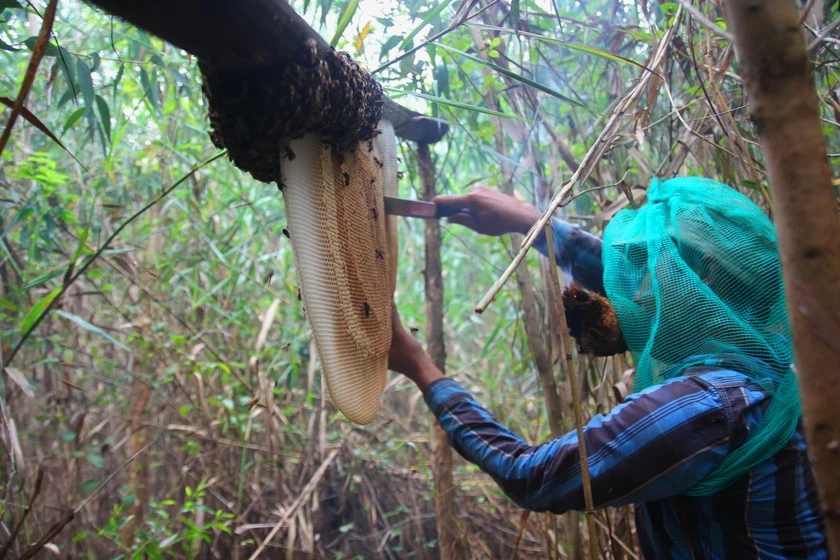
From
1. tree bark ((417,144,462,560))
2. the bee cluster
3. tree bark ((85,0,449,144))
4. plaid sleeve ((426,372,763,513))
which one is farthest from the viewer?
tree bark ((417,144,462,560))

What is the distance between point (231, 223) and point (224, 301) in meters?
0.41

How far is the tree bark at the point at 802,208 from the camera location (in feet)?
1.44

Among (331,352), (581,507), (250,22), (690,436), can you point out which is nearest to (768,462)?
(690,436)

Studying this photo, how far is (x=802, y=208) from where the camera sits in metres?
0.46

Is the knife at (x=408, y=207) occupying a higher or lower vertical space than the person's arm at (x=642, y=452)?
higher

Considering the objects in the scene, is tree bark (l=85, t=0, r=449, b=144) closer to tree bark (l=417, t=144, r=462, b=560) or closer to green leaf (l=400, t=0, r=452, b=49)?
green leaf (l=400, t=0, r=452, b=49)

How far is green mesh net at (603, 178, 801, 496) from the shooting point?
1.12 metres

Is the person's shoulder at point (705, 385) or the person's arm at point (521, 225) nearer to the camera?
the person's shoulder at point (705, 385)

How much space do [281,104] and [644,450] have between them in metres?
0.90

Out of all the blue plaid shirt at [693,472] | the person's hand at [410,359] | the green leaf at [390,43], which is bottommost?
the blue plaid shirt at [693,472]

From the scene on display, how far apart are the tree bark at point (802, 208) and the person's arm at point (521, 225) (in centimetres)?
105

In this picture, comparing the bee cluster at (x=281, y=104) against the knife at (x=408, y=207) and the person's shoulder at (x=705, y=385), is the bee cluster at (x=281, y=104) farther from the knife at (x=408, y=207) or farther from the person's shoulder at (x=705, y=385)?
the person's shoulder at (x=705, y=385)

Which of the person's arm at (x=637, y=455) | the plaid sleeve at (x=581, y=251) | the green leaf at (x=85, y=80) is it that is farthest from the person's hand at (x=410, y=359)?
the green leaf at (x=85, y=80)

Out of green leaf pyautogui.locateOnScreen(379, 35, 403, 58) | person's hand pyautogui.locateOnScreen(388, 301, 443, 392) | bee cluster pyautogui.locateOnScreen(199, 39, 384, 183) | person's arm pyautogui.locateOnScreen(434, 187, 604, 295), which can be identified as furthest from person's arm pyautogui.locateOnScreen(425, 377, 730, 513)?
green leaf pyautogui.locateOnScreen(379, 35, 403, 58)
